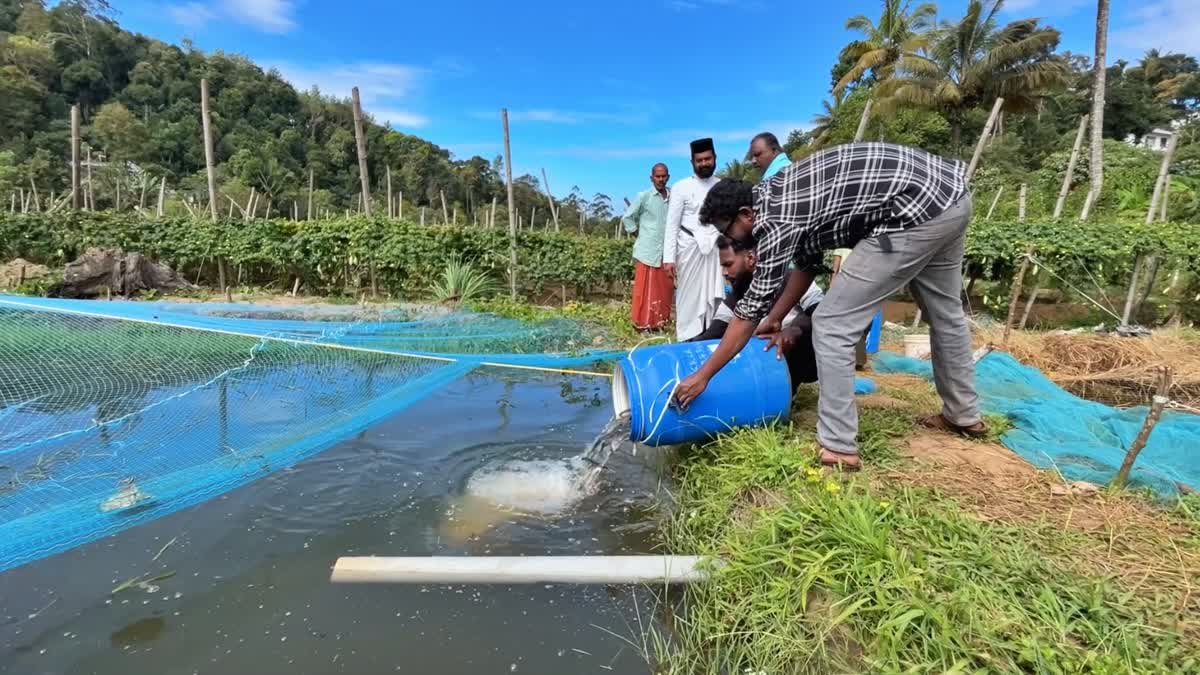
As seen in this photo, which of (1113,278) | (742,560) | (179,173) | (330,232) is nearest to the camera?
(742,560)

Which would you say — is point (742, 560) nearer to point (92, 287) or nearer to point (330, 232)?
point (330, 232)

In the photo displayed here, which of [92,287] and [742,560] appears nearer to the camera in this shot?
[742,560]

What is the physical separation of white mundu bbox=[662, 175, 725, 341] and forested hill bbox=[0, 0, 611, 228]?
23.0 m

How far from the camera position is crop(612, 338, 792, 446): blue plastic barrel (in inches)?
103

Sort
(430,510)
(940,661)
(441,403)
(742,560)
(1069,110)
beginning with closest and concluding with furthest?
(940,661) < (742,560) < (430,510) < (441,403) < (1069,110)

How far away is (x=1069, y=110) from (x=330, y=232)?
32257 millimetres

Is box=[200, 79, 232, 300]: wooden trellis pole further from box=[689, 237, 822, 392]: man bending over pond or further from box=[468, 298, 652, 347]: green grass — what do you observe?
box=[689, 237, 822, 392]: man bending over pond

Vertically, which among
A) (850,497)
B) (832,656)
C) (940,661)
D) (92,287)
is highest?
(92,287)

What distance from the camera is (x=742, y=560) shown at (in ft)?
6.52

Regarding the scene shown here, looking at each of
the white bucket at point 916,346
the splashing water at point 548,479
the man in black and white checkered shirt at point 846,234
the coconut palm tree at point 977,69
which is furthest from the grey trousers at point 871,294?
the coconut palm tree at point 977,69

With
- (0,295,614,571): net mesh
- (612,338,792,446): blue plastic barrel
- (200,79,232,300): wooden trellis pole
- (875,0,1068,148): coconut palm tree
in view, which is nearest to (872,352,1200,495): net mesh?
(612,338,792,446): blue plastic barrel

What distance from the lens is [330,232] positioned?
9.24 meters

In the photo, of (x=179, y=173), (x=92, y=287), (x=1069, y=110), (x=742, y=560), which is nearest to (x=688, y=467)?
(x=742, y=560)

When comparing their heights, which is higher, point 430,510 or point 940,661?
point 940,661
